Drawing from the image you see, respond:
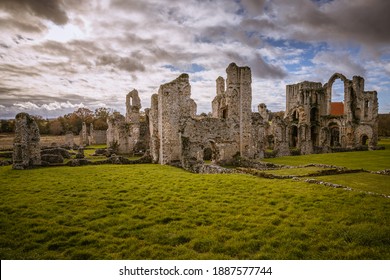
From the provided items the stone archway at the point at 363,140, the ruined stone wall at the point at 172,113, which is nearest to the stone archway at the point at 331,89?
the stone archway at the point at 363,140

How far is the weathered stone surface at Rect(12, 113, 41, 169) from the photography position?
17906 millimetres

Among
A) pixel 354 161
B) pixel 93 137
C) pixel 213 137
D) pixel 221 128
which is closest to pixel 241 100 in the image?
pixel 221 128

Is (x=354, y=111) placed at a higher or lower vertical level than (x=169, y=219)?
higher

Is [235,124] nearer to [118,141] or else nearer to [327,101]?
[118,141]

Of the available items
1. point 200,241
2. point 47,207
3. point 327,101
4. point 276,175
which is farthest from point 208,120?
point 327,101

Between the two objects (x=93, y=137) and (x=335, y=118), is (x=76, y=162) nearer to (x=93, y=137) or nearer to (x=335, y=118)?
(x=93, y=137)

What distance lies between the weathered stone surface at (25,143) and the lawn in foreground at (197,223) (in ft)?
27.4

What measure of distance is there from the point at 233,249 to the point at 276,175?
7.74 m

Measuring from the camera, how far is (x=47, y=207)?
827cm

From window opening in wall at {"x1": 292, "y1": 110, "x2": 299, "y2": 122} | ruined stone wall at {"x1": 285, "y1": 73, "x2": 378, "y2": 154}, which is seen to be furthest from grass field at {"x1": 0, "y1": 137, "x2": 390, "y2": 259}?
window opening in wall at {"x1": 292, "y1": 110, "x2": 299, "y2": 122}

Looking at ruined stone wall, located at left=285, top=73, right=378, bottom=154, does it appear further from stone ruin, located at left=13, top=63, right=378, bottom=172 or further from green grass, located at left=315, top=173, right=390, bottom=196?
green grass, located at left=315, top=173, right=390, bottom=196

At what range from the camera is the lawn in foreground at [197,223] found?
5148 millimetres

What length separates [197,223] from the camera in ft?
21.8
